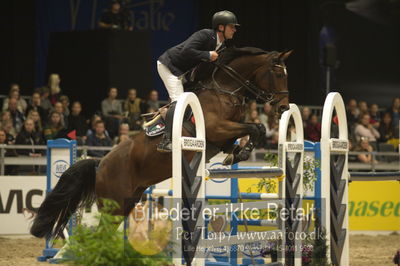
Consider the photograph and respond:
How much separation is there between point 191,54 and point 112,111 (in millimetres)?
5617

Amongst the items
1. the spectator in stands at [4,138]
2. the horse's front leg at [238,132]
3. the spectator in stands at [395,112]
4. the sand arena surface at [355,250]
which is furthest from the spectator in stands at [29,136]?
the spectator in stands at [395,112]

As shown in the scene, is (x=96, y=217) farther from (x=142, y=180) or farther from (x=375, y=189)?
(x=375, y=189)

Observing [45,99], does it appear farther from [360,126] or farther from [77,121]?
[360,126]


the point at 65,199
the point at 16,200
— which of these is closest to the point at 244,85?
the point at 65,199

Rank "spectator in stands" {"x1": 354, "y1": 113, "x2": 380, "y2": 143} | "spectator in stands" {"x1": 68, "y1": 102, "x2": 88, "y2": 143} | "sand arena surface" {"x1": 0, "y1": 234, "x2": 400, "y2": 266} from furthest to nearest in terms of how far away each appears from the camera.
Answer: "spectator in stands" {"x1": 354, "y1": 113, "x2": 380, "y2": 143}
"spectator in stands" {"x1": 68, "y1": 102, "x2": 88, "y2": 143}
"sand arena surface" {"x1": 0, "y1": 234, "x2": 400, "y2": 266}

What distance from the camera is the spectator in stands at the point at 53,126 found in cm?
1030

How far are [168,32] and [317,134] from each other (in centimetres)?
410

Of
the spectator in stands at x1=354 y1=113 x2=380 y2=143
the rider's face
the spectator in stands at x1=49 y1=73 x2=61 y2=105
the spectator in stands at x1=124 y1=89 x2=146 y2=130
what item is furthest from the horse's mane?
the spectator in stands at x1=354 y1=113 x2=380 y2=143

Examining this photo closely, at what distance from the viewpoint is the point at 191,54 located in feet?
19.4

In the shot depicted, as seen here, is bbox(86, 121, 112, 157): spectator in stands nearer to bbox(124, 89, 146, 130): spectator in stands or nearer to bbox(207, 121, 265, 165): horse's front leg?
bbox(124, 89, 146, 130): spectator in stands

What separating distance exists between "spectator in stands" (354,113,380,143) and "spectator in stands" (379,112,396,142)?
0.25 meters

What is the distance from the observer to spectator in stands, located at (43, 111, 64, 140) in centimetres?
1030

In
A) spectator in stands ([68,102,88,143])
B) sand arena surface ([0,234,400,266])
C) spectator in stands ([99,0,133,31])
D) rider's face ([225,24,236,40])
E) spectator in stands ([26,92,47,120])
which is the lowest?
sand arena surface ([0,234,400,266])

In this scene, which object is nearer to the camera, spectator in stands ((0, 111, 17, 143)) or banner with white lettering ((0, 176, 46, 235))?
banner with white lettering ((0, 176, 46, 235))
